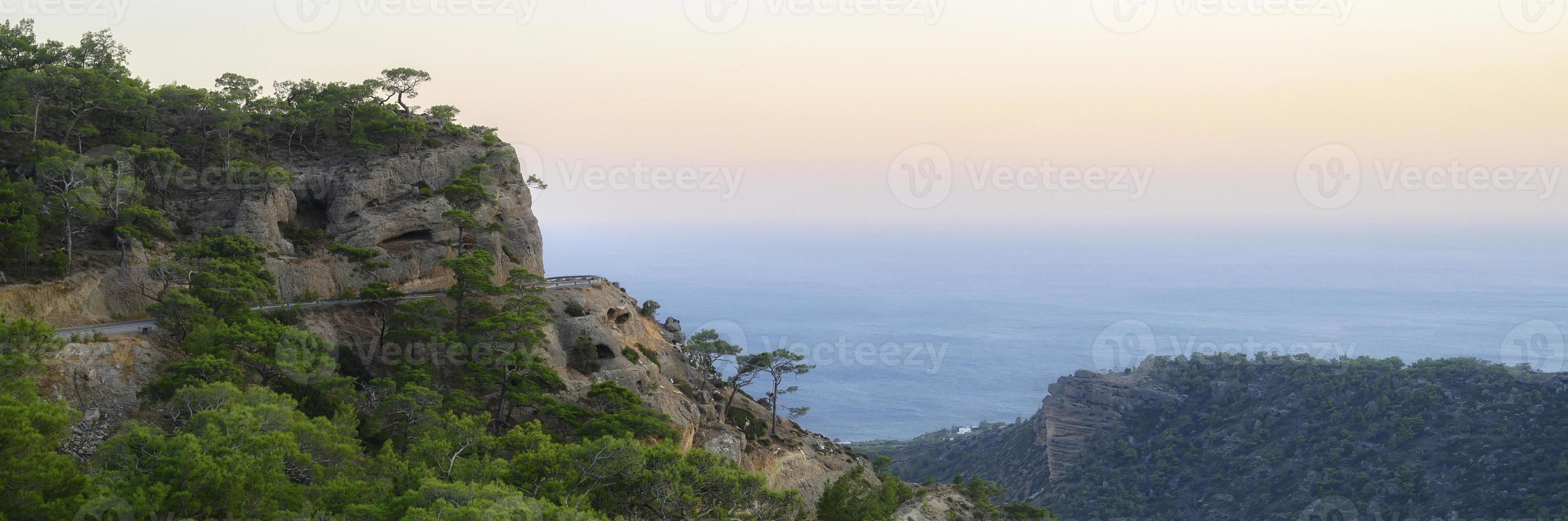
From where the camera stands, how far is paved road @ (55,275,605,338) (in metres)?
33.7

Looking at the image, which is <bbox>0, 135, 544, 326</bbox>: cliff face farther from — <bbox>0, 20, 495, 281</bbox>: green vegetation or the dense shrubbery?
the dense shrubbery

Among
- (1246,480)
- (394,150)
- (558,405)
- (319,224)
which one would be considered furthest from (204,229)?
(1246,480)

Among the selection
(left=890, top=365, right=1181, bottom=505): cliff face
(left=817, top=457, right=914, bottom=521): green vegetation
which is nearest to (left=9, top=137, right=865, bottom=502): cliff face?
(left=817, top=457, right=914, bottom=521): green vegetation

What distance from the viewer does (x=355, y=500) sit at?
80.2ft

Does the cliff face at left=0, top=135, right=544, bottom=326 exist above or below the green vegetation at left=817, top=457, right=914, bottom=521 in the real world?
above

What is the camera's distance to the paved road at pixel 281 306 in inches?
1326

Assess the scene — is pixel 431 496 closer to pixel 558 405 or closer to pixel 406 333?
pixel 558 405

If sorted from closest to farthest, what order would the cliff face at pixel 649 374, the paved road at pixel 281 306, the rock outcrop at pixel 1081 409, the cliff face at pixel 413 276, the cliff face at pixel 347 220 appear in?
the paved road at pixel 281 306, the cliff face at pixel 413 276, the cliff face at pixel 649 374, the cliff face at pixel 347 220, the rock outcrop at pixel 1081 409

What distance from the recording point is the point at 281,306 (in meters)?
38.7

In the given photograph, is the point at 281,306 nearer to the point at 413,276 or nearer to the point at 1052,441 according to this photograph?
the point at 413,276

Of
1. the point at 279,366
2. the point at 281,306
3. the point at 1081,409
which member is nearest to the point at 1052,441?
the point at 1081,409

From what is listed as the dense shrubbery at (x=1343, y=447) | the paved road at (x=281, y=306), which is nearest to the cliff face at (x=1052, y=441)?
the dense shrubbery at (x=1343, y=447)

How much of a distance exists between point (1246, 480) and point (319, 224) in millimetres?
69085

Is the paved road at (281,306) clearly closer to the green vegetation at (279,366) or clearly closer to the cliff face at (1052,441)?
the green vegetation at (279,366)
